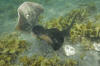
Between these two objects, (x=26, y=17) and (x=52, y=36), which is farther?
(x=26, y=17)

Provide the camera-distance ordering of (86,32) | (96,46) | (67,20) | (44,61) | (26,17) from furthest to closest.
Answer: (67,20)
(26,17)
(86,32)
(96,46)
(44,61)

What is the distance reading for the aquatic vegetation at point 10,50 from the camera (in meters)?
→ 5.40

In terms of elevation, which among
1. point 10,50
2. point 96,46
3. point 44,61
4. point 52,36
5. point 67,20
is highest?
point 52,36

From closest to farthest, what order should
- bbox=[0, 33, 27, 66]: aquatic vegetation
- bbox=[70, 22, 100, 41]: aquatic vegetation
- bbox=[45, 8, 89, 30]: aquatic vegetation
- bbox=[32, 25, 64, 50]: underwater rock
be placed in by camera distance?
bbox=[0, 33, 27, 66]: aquatic vegetation, bbox=[32, 25, 64, 50]: underwater rock, bbox=[70, 22, 100, 41]: aquatic vegetation, bbox=[45, 8, 89, 30]: aquatic vegetation

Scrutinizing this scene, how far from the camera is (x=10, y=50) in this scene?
5.71 metres

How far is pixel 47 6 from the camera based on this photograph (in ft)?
34.9

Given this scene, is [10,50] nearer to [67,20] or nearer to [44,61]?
[44,61]

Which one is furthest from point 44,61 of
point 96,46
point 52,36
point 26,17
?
point 26,17

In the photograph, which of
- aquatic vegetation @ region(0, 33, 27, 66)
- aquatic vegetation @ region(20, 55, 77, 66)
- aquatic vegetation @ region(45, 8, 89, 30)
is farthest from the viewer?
aquatic vegetation @ region(45, 8, 89, 30)

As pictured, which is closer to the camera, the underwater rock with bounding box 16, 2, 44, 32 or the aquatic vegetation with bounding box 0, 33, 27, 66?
the aquatic vegetation with bounding box 0, 33, 27, 66

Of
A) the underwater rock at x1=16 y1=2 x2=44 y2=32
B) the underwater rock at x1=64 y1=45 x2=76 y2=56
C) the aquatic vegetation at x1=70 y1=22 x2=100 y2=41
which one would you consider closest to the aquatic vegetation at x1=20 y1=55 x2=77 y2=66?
the underwater rock at x1=64 y1=45 x2=76 y2=56

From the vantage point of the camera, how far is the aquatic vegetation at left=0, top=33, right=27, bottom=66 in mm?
5402

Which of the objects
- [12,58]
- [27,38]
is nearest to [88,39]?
[27,38]

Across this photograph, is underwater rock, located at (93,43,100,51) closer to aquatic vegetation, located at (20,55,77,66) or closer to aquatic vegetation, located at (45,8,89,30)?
aquatic vegetation, located at (20,55,77,66)
